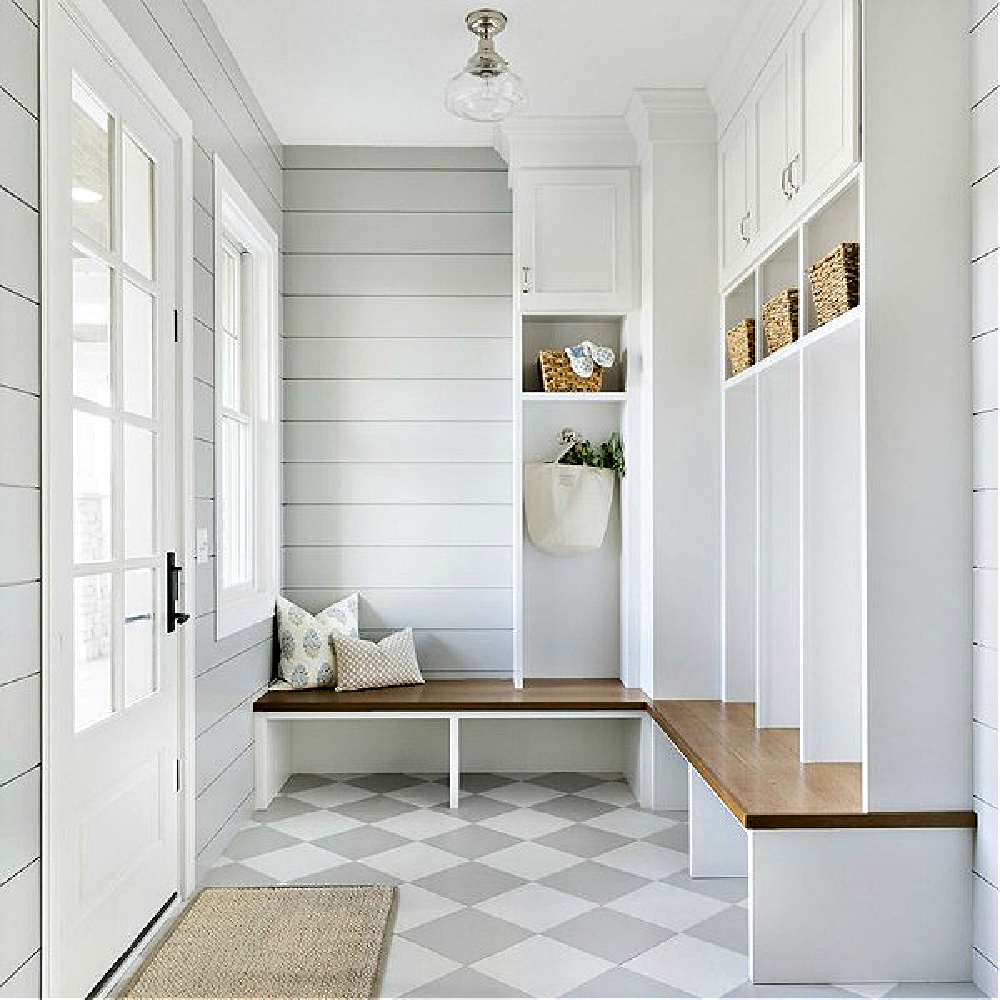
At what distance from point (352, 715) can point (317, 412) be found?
134 centimetres

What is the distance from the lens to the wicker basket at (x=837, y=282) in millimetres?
2902

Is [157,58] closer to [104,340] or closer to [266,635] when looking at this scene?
[104,340]

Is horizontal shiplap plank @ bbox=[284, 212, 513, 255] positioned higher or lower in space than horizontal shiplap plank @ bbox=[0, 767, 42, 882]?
higher

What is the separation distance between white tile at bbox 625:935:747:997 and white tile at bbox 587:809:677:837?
3.28ft

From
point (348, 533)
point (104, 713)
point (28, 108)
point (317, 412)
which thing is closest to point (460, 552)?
point (348, 533)

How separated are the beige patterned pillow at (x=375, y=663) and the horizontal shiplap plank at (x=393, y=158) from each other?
200 cm

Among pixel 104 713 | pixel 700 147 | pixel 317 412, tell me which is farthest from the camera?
pixel 317 412

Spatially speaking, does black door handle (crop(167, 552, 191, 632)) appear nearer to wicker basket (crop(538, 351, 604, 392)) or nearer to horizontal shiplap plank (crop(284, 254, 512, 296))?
wicker basket (crop(538, 351, 604, 392))

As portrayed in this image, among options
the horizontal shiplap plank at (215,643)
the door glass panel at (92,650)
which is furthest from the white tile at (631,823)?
the door glass panel at (92,650)

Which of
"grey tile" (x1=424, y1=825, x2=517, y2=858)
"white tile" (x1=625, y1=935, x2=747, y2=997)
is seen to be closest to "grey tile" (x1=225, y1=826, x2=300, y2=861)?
"grey tile" (x1=424, y1=825, x2=517, y2=858)

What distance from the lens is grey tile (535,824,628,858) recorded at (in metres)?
3.79

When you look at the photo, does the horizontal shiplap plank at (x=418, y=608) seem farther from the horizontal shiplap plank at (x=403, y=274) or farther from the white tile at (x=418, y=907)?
the white tile at (x=418, y=907)

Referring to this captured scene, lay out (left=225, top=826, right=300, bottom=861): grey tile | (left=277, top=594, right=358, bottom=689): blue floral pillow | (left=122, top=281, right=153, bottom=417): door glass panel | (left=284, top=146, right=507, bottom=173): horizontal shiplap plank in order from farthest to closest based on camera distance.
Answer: (left=284, top=146, right=507, bottom=173): horizontal shiplap plank < (left=277, top=594, right=358, bottom=689): blue floral pillow < (left=225, top=826, right=300, bottom=861): grey tile < (left=122, top=281, right=153, bottom=417): door glass panel

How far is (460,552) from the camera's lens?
16.4 ft
